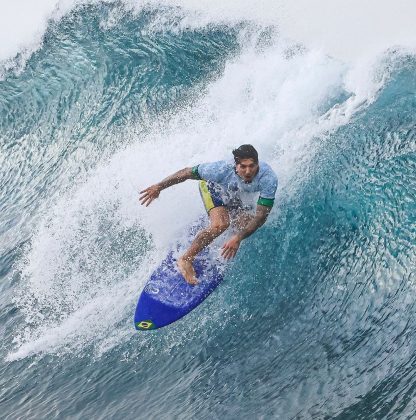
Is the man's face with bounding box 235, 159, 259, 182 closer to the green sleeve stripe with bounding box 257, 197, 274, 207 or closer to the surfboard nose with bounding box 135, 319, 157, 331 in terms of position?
the green sleeve stripe with bounding box 257, 197, 274, 207

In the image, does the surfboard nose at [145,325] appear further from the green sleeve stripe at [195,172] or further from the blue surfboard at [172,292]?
the green sleeve stripe at [195,172]

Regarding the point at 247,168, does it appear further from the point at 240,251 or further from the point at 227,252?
the point at 240,251

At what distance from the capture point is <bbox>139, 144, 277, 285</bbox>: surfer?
6.22 m

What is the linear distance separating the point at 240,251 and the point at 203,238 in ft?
2.21

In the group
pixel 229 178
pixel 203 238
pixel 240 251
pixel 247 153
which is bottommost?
pixel 240 251

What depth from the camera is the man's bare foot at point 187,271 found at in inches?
255

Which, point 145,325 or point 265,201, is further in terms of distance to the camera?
point 145,325

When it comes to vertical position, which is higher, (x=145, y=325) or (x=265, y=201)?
(x=265, y=201)

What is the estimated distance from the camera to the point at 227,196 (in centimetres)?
665

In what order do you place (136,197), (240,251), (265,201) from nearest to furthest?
1. (265,201)
2. (240,251)
3. (136,197)

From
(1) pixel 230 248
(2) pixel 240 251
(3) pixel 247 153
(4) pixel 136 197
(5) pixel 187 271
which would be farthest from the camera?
(4) pixel 136 197

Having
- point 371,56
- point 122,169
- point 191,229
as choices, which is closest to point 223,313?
point 191,229

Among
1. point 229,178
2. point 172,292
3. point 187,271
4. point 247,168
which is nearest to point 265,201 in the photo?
point 247,168

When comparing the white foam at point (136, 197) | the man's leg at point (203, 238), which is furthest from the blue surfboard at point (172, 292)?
the white foam at point (136, 197)
